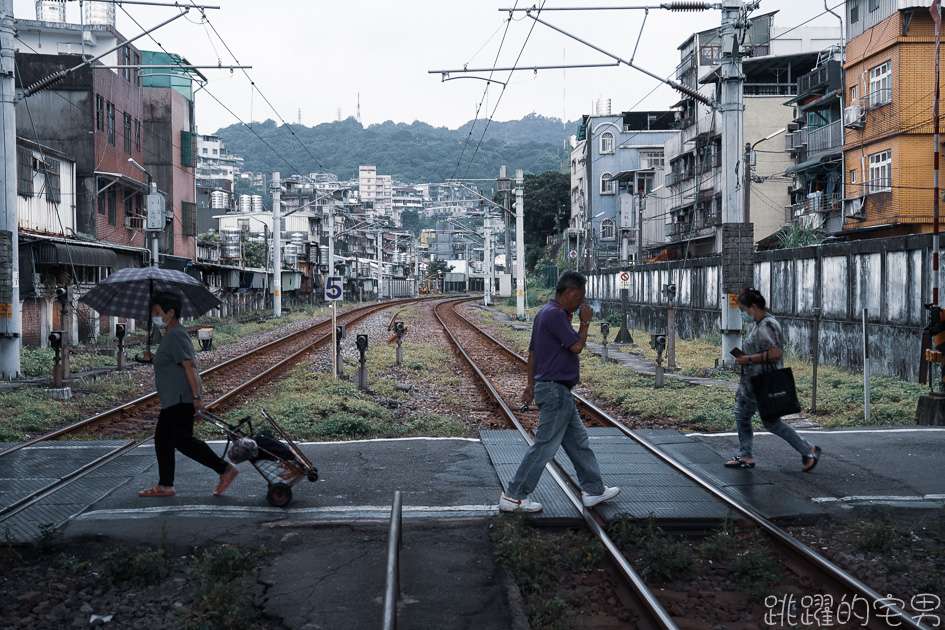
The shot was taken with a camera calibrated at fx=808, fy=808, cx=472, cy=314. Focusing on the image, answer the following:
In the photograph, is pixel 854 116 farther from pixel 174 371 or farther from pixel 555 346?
pixel 174 371

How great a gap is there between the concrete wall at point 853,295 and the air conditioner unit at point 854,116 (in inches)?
435

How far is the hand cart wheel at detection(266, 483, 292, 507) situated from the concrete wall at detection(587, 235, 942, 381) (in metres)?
11.5

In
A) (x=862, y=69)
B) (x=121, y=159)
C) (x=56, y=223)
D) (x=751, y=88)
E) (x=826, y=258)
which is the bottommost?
(x=826, y=258)

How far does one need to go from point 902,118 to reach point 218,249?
5125cm

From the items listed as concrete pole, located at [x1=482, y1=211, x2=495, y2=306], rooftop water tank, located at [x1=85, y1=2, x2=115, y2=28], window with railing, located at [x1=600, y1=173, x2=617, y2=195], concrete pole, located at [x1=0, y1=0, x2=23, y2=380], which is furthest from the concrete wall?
window with railing, located at [x1=600, y1=173, x2=617, y2=195]

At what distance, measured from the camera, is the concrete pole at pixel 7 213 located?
46.7 feet

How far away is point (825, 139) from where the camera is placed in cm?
3491

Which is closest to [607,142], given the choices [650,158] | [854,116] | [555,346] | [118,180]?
[650,158]

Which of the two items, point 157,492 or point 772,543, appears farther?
point 157,492

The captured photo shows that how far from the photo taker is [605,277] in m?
38.3

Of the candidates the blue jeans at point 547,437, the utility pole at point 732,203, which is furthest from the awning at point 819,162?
the blue jeans at point 547,437

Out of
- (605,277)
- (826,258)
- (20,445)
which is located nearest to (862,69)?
(605,277)

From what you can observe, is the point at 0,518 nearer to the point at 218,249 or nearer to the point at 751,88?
the point at 751,88

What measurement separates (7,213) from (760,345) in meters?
13.1
